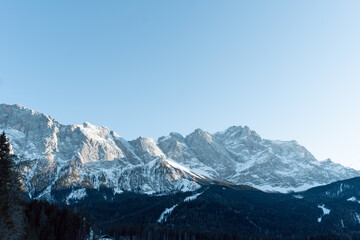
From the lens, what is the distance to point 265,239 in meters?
187

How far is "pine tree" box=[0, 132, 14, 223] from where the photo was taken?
5050cm

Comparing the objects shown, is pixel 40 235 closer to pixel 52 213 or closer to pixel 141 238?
pixel 52 213

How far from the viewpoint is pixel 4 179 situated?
5097cm

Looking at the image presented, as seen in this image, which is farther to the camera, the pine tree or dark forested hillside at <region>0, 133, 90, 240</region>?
dark forested hillside at <region>0, 133, 90, 240</region>

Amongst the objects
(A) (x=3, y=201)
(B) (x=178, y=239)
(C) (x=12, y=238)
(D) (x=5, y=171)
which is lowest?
(B) (x=178, y=239)

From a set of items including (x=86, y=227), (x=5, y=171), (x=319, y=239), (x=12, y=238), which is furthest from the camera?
(x=319, y=239)

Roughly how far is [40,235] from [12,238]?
50.2 meters

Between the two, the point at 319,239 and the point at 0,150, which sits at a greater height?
the point at 0,150

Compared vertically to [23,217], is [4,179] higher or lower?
higher

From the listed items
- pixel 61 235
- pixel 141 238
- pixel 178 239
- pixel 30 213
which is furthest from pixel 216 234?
pixel 30 213

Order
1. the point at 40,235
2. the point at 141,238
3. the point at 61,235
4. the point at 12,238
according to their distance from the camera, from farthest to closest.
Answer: the point at 141,238 < the point at 61,235 < the point at 40,235 < the point at 12,238

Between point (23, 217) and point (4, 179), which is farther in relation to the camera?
point (23, 217)

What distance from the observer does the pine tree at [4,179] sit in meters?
50.5

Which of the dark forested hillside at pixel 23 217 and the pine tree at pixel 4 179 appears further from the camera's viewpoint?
the dark forested hillside at pixel 23 217
